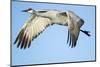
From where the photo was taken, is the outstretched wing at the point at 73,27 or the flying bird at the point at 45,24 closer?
the flying bird at the point at 45,24

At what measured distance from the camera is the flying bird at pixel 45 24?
2129mm

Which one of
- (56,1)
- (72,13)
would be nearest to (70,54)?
(72,13)

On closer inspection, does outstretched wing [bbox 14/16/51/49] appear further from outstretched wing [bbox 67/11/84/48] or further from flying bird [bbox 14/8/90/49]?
outstretched wing [bbox 67/11/84/48]

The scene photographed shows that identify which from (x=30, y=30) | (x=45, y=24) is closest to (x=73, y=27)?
(x=45, y=24)

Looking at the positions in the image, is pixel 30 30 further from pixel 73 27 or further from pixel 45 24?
Result: pixel 73 27

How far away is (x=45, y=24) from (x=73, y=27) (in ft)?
1.14

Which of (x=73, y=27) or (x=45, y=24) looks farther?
(x=73, y=27)

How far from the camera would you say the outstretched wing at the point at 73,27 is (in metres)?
2.33

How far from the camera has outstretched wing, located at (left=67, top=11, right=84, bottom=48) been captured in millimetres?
2332

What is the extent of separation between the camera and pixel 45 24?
2215 millimetres

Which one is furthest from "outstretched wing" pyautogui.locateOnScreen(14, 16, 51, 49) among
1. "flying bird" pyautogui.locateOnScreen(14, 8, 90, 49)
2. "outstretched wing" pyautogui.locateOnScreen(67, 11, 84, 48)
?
"outstretched wing" pyautogui.locateOnScreen(67, 11, 84, 48)

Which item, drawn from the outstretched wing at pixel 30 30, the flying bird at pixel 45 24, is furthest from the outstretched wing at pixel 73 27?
the outstretched wing at pixel 30 30

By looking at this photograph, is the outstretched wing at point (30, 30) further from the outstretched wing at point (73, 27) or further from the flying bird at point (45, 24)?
the outstretched wing at point (73, 27)

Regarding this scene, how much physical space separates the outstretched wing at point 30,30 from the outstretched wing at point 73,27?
278 millimetres
